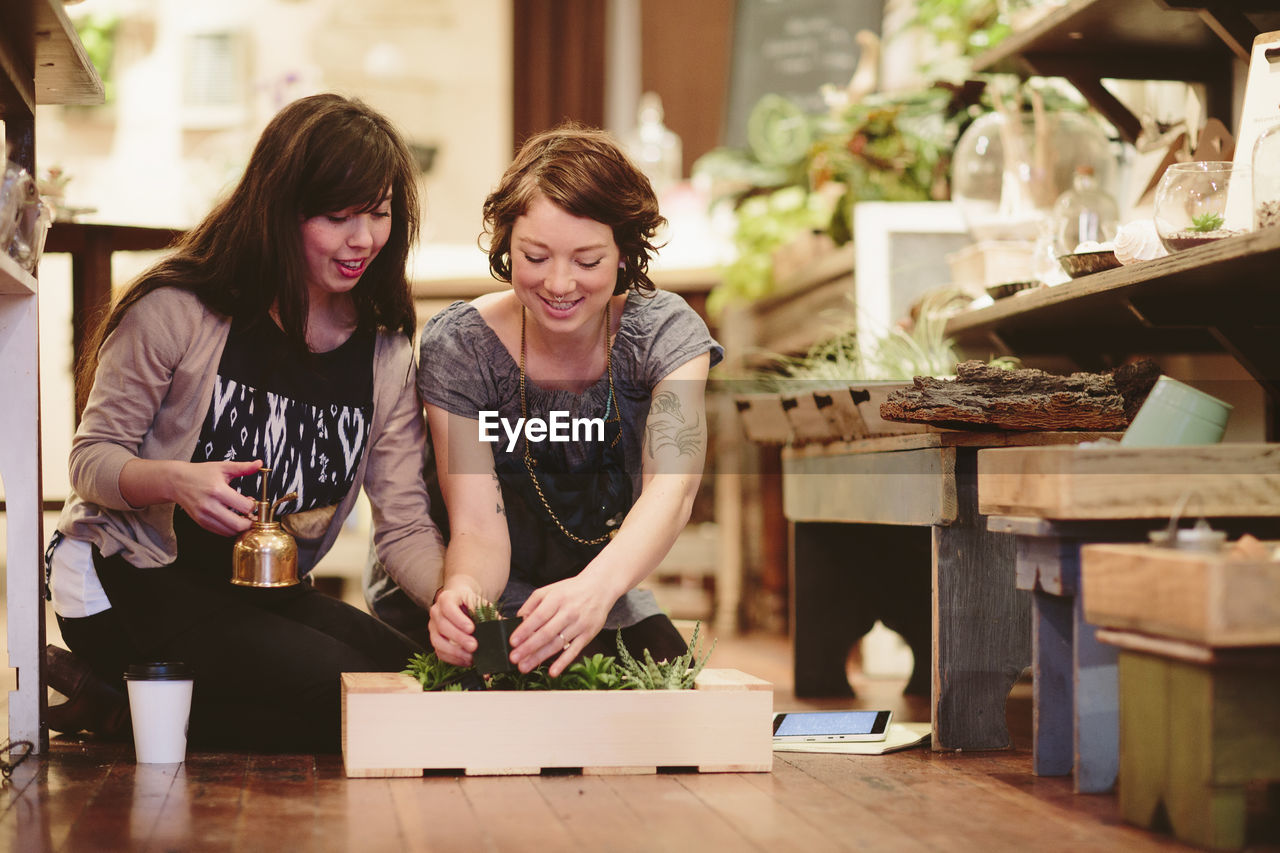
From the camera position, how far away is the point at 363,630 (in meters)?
2.26

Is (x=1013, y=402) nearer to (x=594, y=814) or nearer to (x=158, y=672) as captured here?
(x=594, y=814)

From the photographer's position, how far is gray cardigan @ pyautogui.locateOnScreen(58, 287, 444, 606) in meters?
2.03

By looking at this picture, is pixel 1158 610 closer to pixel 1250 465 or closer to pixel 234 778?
pixel 1250 465

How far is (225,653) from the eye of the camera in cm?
210

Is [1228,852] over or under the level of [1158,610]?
under

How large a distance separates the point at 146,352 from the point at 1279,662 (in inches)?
62.4

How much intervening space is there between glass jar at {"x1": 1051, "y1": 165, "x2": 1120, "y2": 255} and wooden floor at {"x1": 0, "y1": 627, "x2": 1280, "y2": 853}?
0.96m

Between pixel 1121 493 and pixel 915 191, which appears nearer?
pixel 1121 493

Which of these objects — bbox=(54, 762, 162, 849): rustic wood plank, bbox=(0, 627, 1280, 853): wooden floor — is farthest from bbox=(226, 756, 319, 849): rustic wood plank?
bbox=(54, 762, 162, 849): rustic wood plank

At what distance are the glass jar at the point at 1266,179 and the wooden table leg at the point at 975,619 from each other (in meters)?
0.58

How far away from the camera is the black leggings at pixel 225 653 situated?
2.09m

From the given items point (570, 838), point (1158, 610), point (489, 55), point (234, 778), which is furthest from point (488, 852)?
point (489, 55)

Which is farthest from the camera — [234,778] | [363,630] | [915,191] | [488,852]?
[915,191]

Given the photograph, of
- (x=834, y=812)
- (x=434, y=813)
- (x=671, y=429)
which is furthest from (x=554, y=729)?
(x=671, y=429)
